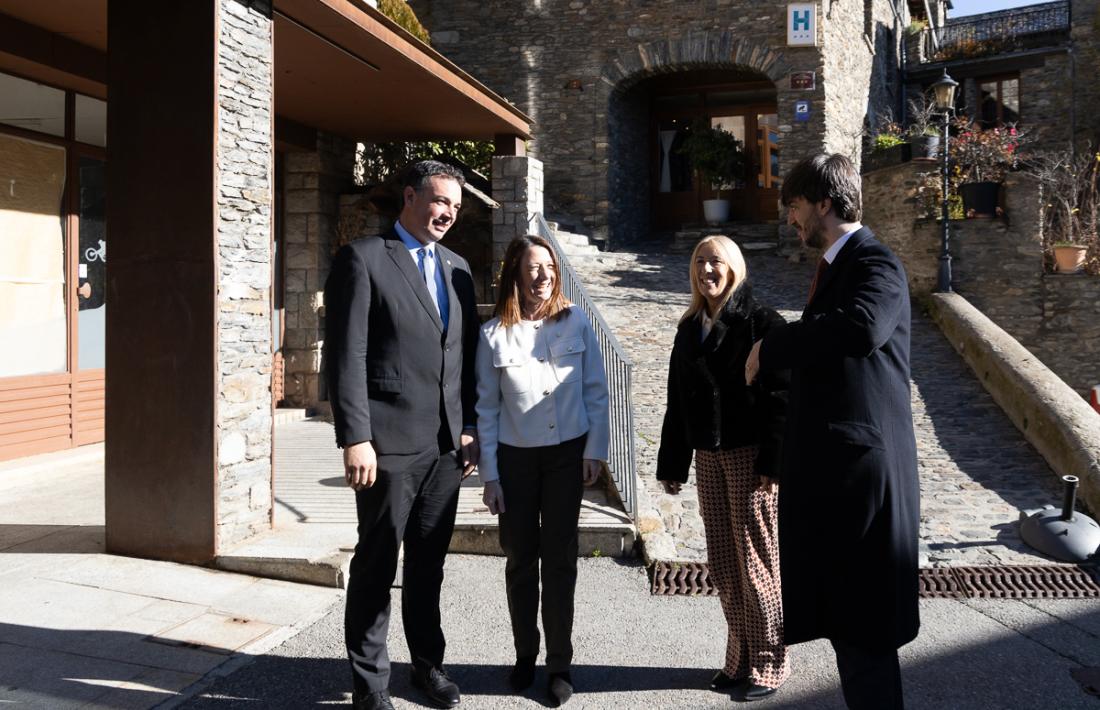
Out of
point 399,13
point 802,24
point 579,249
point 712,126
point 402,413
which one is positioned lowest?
point 402,413

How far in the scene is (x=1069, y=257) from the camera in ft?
40.2

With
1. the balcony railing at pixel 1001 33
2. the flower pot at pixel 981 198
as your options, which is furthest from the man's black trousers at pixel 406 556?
the balcony railing at pixel 1001 33

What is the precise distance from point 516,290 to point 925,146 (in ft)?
36.7

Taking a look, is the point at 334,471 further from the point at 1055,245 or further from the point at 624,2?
the point at 624,2

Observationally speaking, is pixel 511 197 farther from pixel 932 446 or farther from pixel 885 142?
pixel 885 142

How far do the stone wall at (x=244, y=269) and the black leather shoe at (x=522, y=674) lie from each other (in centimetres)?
187

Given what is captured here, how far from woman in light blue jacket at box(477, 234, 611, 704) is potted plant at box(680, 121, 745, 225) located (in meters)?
13.3

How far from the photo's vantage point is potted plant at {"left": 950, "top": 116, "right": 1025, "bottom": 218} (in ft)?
40.1

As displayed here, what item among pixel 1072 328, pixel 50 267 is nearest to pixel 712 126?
pixel 1072 328

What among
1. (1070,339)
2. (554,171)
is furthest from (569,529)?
(554,171)

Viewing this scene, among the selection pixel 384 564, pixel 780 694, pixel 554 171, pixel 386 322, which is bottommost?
pixel 780 694

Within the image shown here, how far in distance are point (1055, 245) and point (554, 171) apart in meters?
7.57

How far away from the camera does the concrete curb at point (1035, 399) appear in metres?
5.98

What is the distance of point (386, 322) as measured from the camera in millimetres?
3066
